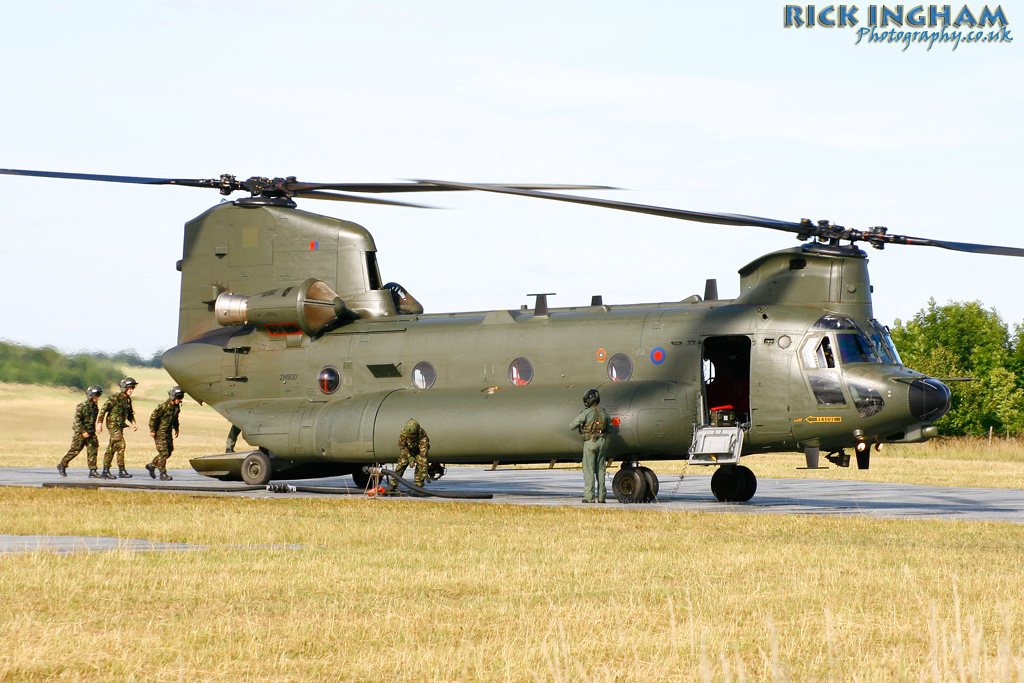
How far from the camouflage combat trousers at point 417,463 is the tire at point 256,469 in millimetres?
3346

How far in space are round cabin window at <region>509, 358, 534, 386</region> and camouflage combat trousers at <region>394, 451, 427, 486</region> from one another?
2248 millimetres

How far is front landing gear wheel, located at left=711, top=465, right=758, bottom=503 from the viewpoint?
21536mm

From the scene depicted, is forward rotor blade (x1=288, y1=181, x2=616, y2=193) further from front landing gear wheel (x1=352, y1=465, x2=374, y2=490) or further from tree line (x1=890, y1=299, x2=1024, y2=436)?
tree line (x1=890, y1=299, x2=1024, y2=436)

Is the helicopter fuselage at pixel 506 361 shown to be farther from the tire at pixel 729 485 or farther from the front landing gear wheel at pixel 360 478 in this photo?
the front landing gear wheel at pixel 360 478

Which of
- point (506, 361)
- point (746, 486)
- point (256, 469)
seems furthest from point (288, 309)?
point (746, 486)

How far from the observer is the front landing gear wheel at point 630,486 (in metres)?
20.3

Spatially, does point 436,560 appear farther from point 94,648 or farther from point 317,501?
point 317,501

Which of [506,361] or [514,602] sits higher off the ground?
[506,361]

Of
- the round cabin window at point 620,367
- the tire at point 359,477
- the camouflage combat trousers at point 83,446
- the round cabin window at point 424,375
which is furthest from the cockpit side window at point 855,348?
the camouflage combat trousers at point 83,446

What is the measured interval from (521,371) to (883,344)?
6.61m

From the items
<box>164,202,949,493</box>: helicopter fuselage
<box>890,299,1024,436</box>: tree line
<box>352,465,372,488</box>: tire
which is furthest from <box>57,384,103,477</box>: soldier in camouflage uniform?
<box>890,299,1024,436</box>: tree line

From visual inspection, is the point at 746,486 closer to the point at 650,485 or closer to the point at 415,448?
the point at 650,485

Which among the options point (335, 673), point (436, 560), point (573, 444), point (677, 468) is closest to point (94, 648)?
point (335, 673)

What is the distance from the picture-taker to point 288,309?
23250 mm
